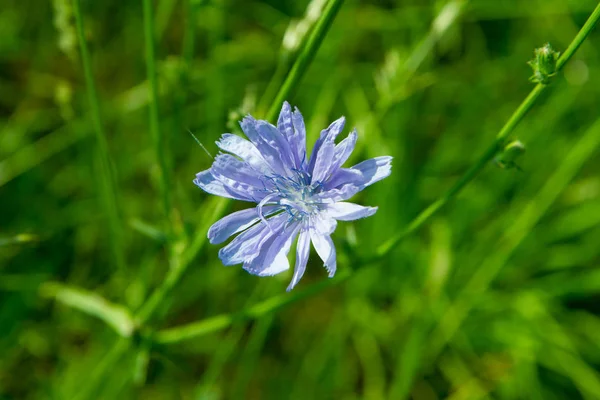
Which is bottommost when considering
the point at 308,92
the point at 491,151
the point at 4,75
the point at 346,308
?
the point at 491,151

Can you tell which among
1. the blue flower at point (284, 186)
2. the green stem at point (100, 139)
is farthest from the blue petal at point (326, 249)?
the green stem at point (100, 139)

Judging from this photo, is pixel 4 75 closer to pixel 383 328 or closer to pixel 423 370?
pixel 383 328

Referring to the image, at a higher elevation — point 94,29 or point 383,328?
point 94,29

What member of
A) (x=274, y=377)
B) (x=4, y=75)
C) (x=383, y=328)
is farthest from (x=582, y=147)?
(x=4, y=75)

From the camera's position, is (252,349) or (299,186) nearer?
(299,186)

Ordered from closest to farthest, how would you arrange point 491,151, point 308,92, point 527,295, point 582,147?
1. point 491,151
2. point 582,147
3. point 527,295
4. point 308,92

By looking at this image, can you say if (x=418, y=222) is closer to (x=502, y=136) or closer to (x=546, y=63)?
(x=502, y=136)

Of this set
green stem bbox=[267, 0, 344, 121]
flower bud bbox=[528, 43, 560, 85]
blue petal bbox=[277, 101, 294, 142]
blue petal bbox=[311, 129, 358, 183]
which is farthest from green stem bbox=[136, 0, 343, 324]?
flower bud bbox=[528, 43, 560, 85]
